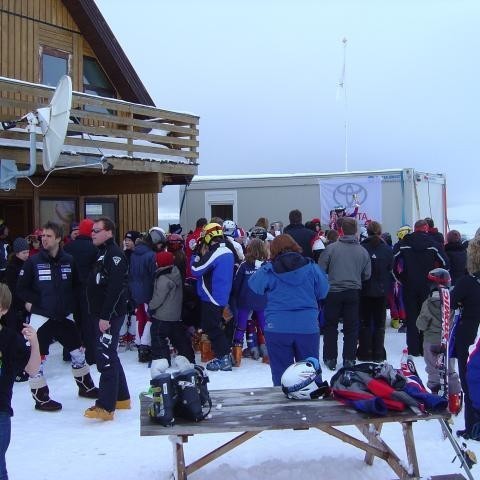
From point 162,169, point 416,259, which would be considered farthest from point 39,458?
point 162,169

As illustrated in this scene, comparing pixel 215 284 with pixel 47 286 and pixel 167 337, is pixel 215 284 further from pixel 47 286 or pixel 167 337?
pixel 47 286

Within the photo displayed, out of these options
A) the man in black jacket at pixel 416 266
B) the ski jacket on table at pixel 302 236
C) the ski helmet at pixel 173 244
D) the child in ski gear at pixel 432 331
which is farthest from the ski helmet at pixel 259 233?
the child in ski gear at pixel 432 331

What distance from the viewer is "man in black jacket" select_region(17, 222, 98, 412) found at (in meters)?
6.07

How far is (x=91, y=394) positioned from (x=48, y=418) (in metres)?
0.61

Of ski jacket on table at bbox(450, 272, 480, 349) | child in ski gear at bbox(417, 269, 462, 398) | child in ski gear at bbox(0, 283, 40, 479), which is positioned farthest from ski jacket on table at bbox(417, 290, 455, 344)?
child in ski gear at bbox(0, 283, 40, 479)

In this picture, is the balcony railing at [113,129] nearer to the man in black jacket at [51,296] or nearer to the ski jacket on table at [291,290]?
the man in black jacket at [51,296]

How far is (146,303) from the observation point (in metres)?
7.82

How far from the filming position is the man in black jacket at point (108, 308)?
5508mm

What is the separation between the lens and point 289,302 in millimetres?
5289

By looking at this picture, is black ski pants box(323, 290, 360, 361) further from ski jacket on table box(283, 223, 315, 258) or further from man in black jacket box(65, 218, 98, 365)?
man in black jacket box(65, 218, 98, 365)

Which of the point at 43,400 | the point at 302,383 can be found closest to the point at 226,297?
the point at 43,400

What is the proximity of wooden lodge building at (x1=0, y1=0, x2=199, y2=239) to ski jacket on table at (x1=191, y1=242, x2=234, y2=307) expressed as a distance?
4.07m

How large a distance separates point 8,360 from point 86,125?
9003mm

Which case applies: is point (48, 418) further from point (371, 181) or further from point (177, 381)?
point (371, 181)
